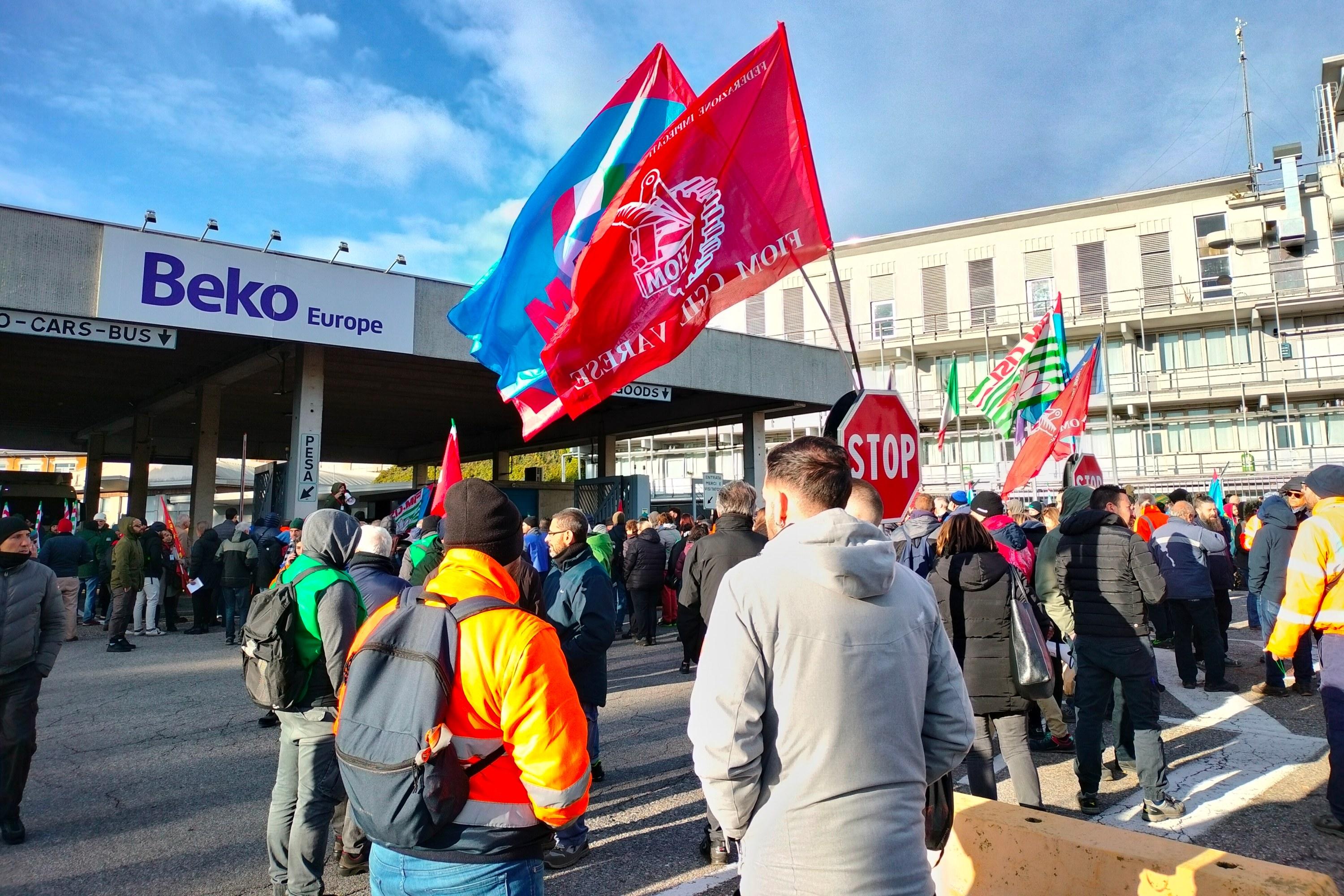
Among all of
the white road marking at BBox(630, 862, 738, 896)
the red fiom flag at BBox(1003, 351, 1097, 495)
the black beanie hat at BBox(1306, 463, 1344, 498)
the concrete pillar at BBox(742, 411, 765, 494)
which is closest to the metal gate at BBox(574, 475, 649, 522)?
the concrete pillar at BBox(742, 411, 765, 494)

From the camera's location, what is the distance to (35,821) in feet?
17.8

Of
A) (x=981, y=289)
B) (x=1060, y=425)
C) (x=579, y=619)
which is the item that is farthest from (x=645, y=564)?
(x=981, y=289)

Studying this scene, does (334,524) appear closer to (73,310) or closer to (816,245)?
(816,245)

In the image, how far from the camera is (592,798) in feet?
19.0

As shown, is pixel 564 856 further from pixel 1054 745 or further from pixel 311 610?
pixel 1054 745

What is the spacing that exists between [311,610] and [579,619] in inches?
61.6

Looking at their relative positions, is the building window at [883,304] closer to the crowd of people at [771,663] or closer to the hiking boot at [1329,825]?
the crowd of people at [771,663]

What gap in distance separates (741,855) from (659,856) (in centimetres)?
284

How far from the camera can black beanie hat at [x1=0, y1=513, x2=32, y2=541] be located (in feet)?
16.8

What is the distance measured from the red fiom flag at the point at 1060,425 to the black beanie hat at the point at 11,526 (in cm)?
953

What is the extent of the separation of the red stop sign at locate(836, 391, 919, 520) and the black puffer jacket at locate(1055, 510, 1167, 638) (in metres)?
1.97

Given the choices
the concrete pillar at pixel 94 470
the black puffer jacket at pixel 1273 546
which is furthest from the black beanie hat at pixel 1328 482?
the concrete pillar at pixel 94 470

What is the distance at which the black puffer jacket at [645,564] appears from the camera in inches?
498

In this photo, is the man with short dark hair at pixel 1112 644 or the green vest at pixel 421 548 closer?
the man with short dark hair at pixel 1112 644
